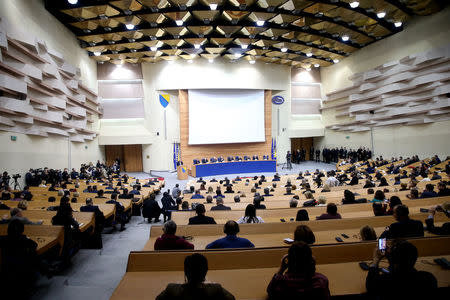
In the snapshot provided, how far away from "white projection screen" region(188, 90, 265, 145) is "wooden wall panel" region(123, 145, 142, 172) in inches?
212

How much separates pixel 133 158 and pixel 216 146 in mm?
7417

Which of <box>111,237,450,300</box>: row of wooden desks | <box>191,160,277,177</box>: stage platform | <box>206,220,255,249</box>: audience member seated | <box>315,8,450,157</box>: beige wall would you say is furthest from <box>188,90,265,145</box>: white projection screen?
<box>111,237,450,300</box>: row of wooden desks

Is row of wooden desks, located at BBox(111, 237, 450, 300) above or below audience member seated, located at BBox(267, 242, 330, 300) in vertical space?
below

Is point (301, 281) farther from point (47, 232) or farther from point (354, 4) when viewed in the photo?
point (354, 4)

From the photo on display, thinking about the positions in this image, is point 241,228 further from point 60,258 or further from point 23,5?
point 23,5

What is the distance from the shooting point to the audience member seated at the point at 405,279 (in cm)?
183

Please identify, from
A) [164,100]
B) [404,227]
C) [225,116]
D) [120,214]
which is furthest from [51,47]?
[404,227]

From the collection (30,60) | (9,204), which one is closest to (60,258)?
(9,204)

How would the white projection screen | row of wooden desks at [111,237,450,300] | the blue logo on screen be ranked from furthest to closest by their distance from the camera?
the blue logo on screen, the white projection screen, row of wooden desks at [111,237,450,300]

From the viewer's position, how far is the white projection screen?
20.9 metres

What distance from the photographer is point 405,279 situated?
1867mm

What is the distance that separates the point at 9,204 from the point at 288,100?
21040 millimetres

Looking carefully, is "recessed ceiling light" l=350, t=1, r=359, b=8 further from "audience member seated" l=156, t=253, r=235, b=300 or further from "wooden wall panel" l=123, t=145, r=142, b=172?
"wooden wall panel" l=123, t=145, r=142, b=172

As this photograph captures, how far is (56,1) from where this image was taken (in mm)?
12570
